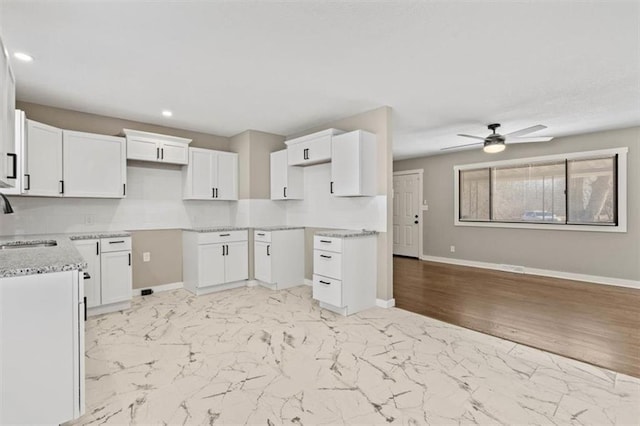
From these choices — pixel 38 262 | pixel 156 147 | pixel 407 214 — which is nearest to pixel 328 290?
pixel 38 262

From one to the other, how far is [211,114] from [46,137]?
1.76 metres

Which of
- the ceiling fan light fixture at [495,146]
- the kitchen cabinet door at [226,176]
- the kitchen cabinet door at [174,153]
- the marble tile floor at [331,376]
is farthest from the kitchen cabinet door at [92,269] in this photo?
the ceiling fan light fixture at [495,146]

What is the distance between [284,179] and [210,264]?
164 centimetres

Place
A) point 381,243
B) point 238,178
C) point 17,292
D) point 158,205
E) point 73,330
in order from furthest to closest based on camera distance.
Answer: point 238,178 → point 158,205 → point 381,243 → point 73,330 → point 17,292

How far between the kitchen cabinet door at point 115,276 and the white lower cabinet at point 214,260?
2.75ft

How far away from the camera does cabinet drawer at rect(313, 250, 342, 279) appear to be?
3547 mm

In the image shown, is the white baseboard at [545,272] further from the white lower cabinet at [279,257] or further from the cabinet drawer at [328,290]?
the cabinet drawer at [328,290]

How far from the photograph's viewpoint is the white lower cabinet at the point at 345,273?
3525 millimetres

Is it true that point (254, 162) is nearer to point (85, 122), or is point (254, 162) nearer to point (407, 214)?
point (85, 122)

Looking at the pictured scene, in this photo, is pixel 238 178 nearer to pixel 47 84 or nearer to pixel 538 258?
pixel 47 84

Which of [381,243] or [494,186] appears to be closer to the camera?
[381,243]

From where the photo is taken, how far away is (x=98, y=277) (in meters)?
3.56

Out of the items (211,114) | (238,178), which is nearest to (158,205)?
(238,178)

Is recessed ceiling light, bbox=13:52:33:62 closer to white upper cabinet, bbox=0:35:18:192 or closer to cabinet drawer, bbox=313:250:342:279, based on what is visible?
white upper cabinet, bbox=0:35:18:192
